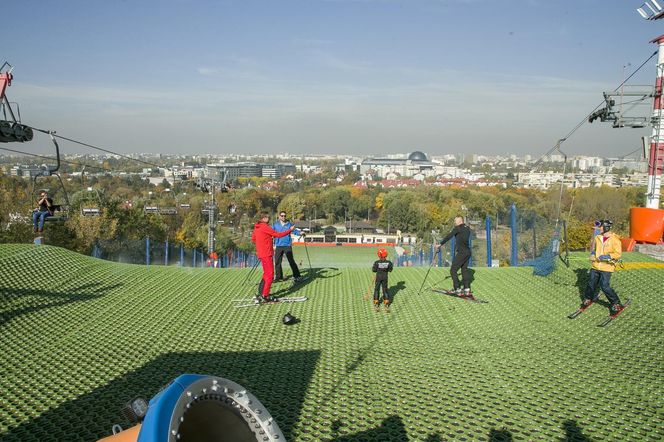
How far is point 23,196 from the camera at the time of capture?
41.1m

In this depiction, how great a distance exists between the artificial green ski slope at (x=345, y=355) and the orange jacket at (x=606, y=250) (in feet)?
2.65

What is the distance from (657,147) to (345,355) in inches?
535

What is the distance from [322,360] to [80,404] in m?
2.62

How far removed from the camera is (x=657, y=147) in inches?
608

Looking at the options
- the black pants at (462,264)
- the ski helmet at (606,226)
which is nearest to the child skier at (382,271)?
the black pants at (462,264)

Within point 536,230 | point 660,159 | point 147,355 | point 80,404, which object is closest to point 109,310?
point 147,355

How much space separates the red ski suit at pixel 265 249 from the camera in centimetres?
886

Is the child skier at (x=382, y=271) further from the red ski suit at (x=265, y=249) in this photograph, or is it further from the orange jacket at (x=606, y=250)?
the orange jacket at (x=606, y=250)

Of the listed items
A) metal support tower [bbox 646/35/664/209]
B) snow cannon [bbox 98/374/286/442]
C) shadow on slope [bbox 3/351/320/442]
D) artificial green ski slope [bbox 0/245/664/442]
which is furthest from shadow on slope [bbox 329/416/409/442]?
metal support tower [bbox 646/35/664/209]

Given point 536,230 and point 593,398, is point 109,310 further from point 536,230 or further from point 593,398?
point 536,230

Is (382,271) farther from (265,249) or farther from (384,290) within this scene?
(265,249)

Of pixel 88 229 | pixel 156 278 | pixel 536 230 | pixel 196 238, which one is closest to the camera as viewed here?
pixel 156 278

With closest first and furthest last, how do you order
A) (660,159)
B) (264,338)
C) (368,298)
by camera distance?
(264,338)
(368,298)
(660,159)

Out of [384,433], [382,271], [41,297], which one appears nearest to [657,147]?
[382,271]
